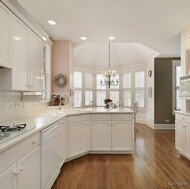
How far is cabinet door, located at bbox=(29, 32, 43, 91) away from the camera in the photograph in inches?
93.4

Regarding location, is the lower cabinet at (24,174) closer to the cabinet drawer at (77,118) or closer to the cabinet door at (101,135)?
the cabinet drawer at (77,118)

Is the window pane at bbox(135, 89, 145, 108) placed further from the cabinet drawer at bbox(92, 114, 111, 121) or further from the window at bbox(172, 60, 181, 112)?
the cabinet drawer at bbox(92, 114, 111, 121)

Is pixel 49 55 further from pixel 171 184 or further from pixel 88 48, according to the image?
pixel 171 184

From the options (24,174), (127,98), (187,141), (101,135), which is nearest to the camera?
(24,174)

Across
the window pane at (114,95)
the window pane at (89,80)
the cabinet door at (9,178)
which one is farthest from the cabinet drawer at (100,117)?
the window pane at (114,95)

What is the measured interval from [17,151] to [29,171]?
13.5 inches

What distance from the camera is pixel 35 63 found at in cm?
254

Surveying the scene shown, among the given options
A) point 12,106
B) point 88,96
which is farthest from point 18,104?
point 88,96

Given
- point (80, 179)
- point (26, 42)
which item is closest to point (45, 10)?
point (26, 42)

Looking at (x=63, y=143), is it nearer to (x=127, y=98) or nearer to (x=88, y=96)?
(x=88, y=96)

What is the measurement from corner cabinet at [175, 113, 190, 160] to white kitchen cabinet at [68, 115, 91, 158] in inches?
75.5

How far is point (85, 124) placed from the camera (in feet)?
10.8

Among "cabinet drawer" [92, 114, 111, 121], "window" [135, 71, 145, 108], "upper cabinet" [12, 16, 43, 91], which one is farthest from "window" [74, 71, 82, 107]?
"upper cabinet" [12, 16, 43, 91]

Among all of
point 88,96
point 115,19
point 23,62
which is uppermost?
point 115,19
